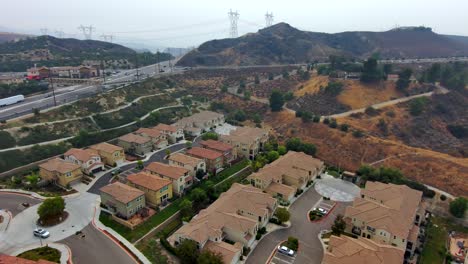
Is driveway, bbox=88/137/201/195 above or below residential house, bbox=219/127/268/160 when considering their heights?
below

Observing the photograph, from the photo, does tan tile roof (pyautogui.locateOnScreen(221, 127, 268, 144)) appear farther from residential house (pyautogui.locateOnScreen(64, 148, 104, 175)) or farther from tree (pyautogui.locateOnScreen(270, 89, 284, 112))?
residential house (pyautogui.locateOnScreen(64, 148, 104, 175))

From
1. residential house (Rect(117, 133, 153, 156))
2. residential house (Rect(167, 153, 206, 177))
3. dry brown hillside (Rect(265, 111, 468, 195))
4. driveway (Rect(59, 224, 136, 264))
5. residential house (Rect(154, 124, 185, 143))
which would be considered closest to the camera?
driveway (Rect(59, 224, 136, 264))

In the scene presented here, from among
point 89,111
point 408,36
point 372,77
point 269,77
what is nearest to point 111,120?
point 89,111

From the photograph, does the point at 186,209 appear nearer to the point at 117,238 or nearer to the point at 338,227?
the point at 117,238

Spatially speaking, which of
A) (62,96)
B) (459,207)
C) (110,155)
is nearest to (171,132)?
(110,155)

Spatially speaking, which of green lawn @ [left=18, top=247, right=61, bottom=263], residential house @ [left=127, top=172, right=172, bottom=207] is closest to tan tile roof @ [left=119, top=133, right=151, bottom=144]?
residential house @ [left=127, top=172, right=172, bottom=207]

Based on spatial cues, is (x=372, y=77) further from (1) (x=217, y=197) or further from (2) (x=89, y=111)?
(2) (x=89, y=111)
